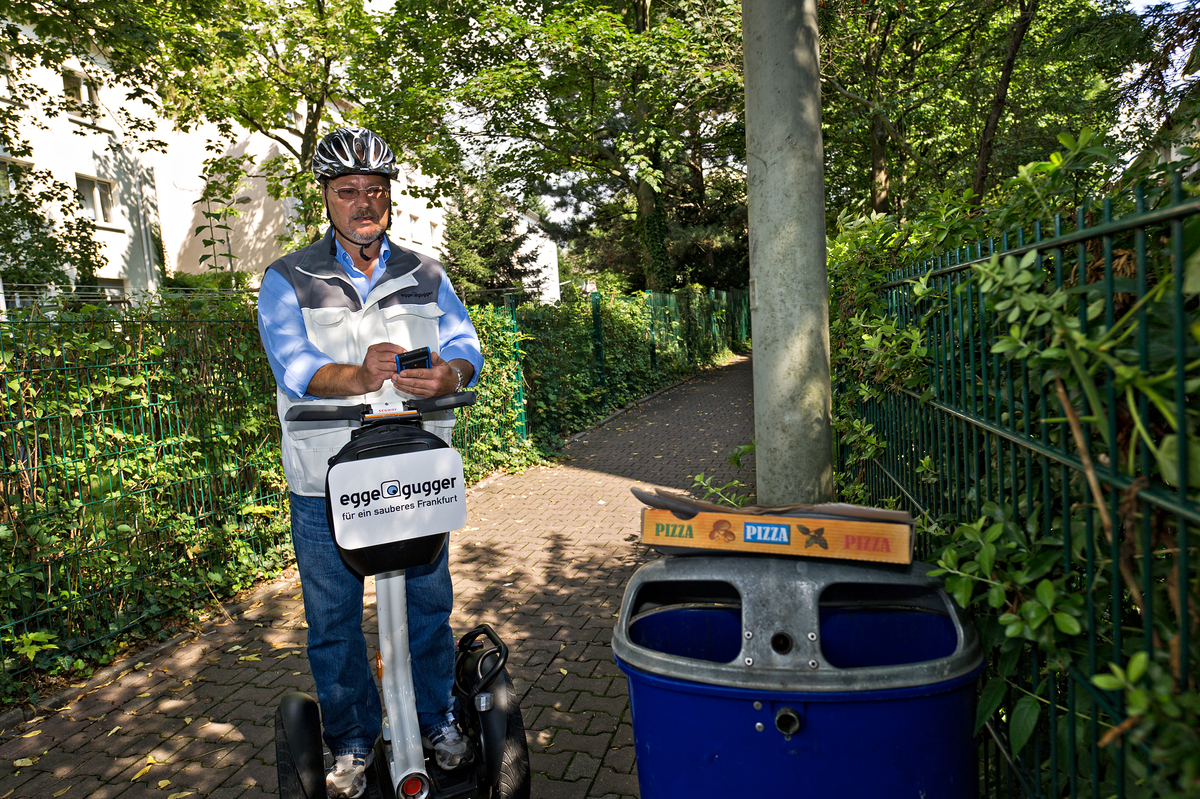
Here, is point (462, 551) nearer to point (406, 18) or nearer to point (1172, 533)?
point (1172, 533)

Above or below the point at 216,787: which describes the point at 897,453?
above

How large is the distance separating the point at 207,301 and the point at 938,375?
16.1 feet

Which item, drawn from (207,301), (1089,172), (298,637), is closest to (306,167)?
(207,301)

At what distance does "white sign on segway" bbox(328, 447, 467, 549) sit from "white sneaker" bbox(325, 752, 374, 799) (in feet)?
2.78

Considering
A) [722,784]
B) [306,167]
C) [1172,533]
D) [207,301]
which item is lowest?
[722,784]

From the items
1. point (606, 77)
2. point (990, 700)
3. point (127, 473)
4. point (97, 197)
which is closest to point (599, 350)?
point (606, 77)

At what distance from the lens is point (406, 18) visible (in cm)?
1688

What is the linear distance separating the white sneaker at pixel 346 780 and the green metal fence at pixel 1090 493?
186cm

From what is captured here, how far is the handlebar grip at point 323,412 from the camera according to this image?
89.1 inches

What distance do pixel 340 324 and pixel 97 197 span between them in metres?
24.5

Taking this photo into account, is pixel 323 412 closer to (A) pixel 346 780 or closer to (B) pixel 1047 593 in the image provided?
(A) pixel 346 780

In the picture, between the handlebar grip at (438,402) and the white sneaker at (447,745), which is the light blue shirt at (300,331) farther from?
the white sneaker at (447,745)

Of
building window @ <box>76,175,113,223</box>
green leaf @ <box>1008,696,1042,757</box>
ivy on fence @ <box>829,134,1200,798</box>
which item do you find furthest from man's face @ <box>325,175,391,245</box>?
building window @ <box>76,175,113,223</box>

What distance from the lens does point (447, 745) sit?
256 centimetres
